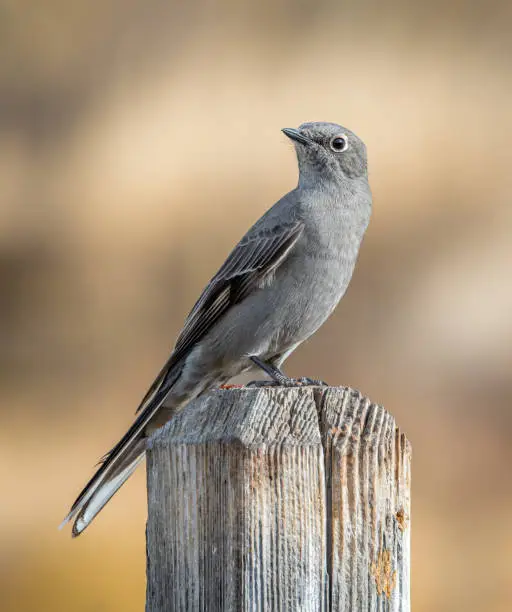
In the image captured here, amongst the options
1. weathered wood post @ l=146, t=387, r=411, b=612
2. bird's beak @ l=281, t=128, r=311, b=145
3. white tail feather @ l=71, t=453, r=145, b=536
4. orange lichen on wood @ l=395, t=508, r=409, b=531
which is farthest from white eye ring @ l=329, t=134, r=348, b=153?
orange lichen on wood @ l=395, t=508, r=409, b=531

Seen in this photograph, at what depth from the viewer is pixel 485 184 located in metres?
8.29

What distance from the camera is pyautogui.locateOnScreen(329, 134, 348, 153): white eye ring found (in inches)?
222

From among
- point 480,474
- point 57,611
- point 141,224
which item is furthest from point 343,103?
point 57,611

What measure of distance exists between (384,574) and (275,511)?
1.00 ft

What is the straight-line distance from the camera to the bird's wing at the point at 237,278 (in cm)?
515

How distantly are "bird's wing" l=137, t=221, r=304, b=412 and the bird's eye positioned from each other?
64 cm

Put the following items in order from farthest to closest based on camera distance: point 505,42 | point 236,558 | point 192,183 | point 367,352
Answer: point 505,42 < point 192,183 < point 367,352 < point 236,558

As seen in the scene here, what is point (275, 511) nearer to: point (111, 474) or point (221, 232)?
point (111, 474)

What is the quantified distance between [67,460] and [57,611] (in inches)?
37.6

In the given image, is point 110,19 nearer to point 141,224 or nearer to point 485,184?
point 141,224

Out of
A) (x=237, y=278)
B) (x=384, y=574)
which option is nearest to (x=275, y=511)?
→ (x=384, y=574)

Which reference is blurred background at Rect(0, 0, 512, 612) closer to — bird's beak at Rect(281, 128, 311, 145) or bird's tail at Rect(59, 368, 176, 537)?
bird's beak at Rect(281, 128, 311, 145)

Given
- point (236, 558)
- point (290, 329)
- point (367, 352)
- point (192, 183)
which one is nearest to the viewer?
point (236, 558)

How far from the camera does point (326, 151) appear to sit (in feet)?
18.4
